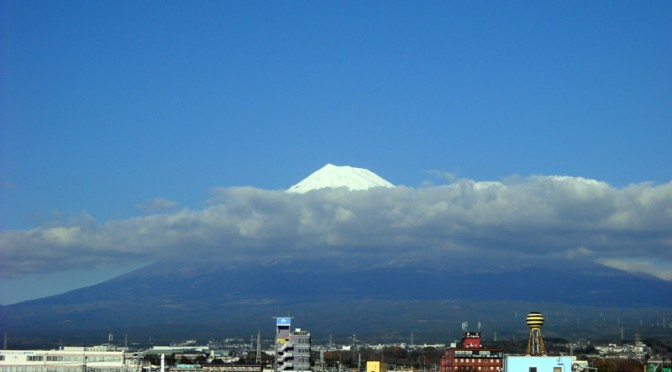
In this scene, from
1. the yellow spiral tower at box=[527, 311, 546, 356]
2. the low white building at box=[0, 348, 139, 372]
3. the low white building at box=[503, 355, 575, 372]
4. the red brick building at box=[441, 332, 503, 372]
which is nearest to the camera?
the low white building at box=[503, 355, 575, 372]

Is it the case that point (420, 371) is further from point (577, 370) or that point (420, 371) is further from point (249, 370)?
point (577, 370)

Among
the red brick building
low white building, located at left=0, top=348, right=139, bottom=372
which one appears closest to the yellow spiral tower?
the red brick building

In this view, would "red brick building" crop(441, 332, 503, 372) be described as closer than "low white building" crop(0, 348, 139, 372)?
No

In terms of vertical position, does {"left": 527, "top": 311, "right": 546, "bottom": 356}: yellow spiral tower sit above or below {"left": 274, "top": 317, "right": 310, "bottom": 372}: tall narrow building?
above

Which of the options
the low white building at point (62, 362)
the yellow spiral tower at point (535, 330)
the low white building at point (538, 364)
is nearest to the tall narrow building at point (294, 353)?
the low white building at point (62, 362)

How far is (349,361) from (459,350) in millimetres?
61841

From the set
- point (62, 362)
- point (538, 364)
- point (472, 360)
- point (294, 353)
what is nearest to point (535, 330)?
point (538, 364)

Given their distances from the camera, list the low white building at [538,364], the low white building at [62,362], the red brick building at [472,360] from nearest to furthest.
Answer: the low white building at [538,364] < the low white building at [62,362] < the red brick building at [472,360]

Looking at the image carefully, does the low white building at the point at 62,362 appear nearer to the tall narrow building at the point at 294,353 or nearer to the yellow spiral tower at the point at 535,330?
the tall narrow building at the point at 294,353

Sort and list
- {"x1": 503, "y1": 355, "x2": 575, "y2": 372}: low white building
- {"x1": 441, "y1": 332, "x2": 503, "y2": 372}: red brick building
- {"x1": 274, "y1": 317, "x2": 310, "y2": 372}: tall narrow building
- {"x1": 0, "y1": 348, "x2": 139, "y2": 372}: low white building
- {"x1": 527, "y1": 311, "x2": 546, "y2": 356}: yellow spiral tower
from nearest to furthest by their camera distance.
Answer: {"x1": 503, "y1": 355, "x2": 575, "y2": 372}: low white building < {"x1": 527, "y1": 311, "x2": 546, "y2": 356}: yellow spiral tower < {"x1": 0, "y1": 348, "x2": 139, "y2": 372}: low white building < {"x1": 274, "y1": 317, "x2": 310, "y2": 372}: tall narrow building < {"x1": 441, "y1": 332, "x2": 503, "y2": 372}: red brick building

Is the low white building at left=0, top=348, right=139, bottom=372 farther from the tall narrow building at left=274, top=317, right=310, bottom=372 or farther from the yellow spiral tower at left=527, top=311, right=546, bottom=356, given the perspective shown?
the yellow spiral tower at left=527, top=311, right=546, bottom=356

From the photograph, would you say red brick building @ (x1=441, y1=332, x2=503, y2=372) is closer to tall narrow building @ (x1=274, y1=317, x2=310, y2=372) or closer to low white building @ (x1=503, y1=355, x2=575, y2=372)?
tall narrow building @ (x1=274, y1=317, x2=310, y2=372)

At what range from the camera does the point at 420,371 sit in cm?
16062

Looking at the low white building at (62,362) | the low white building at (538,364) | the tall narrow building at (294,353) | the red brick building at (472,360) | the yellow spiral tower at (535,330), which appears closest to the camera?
the low white building at (538,364)
